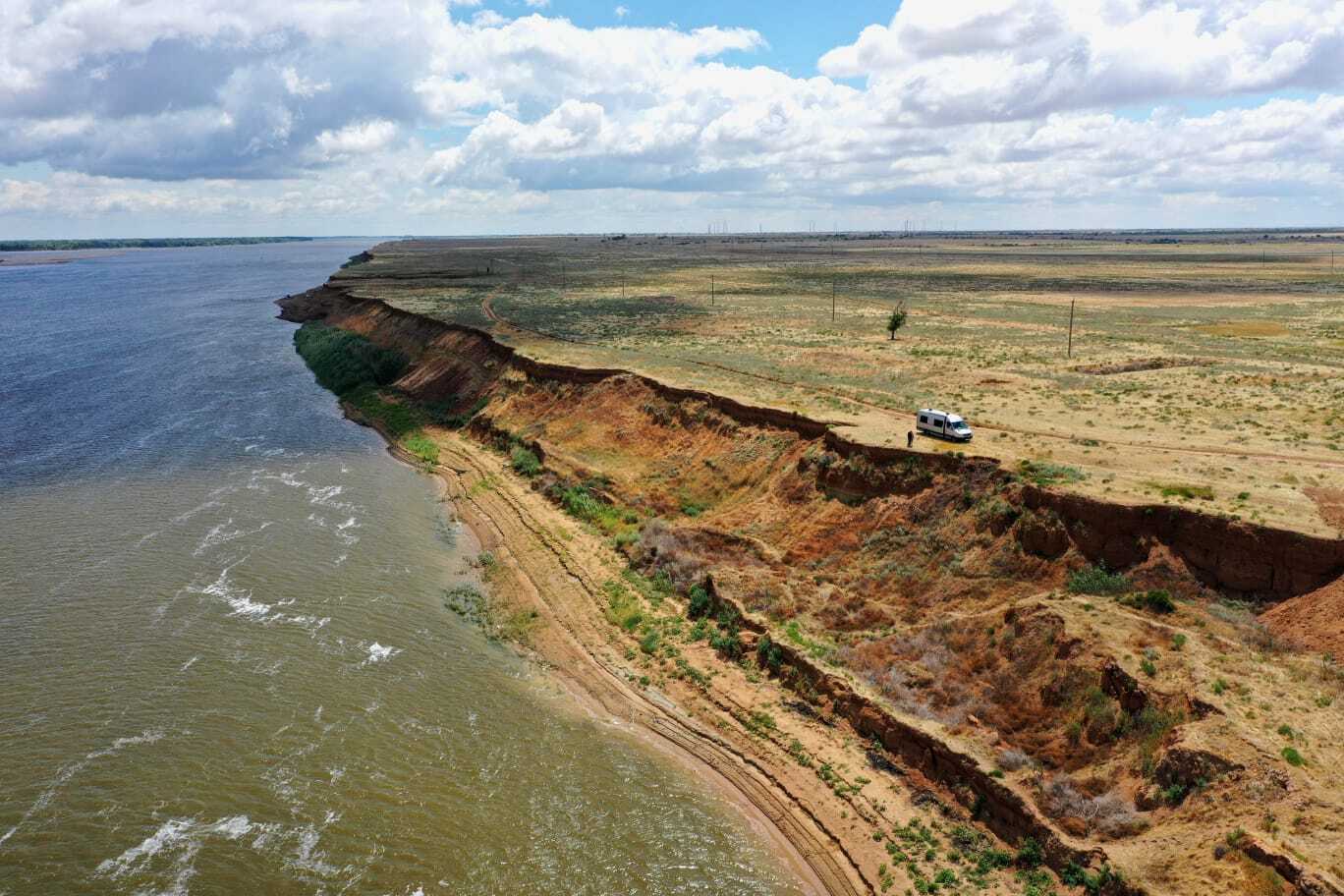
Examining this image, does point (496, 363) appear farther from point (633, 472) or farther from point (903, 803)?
point (903, 803)

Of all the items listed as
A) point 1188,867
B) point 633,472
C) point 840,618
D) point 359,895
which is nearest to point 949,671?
point 840,618

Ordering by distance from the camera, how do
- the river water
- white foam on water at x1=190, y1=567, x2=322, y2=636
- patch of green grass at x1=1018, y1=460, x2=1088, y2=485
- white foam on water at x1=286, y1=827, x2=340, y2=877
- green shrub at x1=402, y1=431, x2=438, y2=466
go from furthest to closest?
green shrub at x1=402, y1=431, x2=438, y2=466 < white foam on water at x1=190, y1=567, x2=322, y2=636 < patch of green grass at x1=1018, y1=460, x2=1088, y2=485 < the river water < white foam on water at x1=286, y1=827, x2=340, y2=877

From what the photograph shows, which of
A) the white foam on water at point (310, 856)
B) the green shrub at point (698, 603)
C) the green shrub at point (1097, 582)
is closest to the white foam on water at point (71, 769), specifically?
the white foam on water at point (310, 856)

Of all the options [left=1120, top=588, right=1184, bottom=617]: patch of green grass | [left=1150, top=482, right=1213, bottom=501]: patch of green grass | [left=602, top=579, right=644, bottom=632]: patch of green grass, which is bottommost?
[left=602, top=579, right=644, bottom=632]: patch of green grass

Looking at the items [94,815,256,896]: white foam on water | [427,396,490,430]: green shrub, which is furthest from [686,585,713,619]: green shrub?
[427,396,490,430]: green shrub

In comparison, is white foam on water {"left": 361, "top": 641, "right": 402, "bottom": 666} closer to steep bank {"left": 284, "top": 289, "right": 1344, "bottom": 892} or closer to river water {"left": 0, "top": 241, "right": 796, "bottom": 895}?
river water {"left": 0, "top": 241, "right": 796, "bottom": 895}

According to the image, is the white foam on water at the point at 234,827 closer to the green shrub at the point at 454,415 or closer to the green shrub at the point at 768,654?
the green shrub at the point at 768,654
